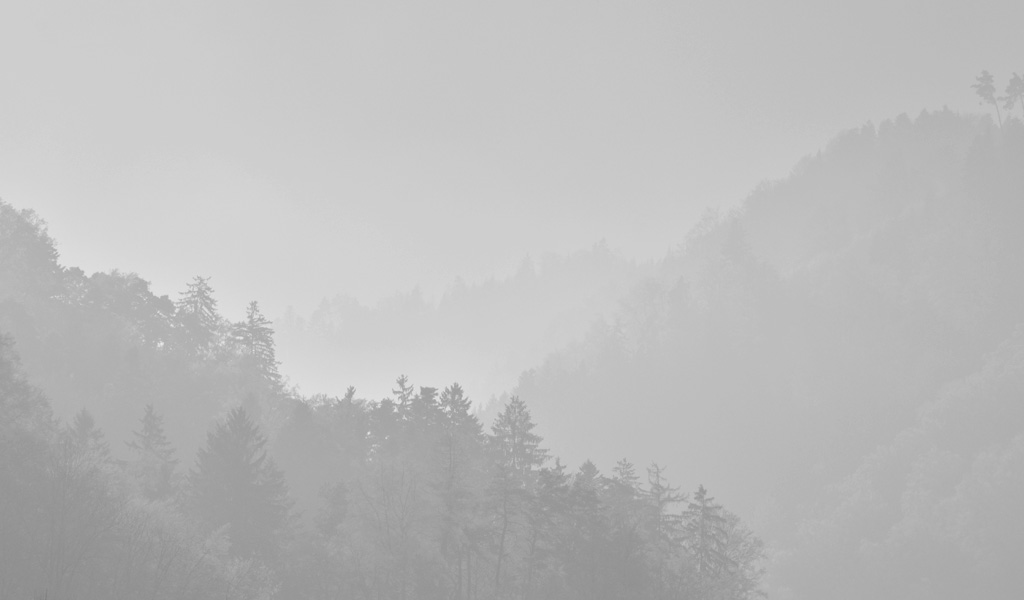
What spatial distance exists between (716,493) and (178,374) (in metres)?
83.8

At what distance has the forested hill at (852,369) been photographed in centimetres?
9638

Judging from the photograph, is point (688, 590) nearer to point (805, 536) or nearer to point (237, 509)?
point (237, 509)

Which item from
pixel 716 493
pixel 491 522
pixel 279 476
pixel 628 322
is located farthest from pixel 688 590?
pixel 628 322

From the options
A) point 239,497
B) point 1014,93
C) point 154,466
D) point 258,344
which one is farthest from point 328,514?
point 1014,93

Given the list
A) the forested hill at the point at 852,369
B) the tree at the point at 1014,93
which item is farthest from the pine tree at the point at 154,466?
the tree at the point at 1014,93

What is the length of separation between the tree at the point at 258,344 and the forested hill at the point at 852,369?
6588 centimetres

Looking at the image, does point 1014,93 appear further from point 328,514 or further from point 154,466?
point 154,466

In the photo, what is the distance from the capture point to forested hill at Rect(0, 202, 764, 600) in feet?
110

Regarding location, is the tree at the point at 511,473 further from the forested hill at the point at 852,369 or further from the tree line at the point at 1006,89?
the tree line at the point at 1006,89

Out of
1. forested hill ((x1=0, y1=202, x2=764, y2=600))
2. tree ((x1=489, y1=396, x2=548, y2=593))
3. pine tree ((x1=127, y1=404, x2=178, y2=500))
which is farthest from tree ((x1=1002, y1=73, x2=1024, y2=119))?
pine tree ((x1=127, y1=404, x2=178, y2=500))

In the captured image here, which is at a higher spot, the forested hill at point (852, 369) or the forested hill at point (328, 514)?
the forested hill at point (852, 369)

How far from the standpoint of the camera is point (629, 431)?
13550cm

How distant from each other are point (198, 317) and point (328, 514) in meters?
49.2

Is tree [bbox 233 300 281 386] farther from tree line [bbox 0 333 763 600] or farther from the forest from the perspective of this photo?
tree line [bbox 0 333 763 600]
